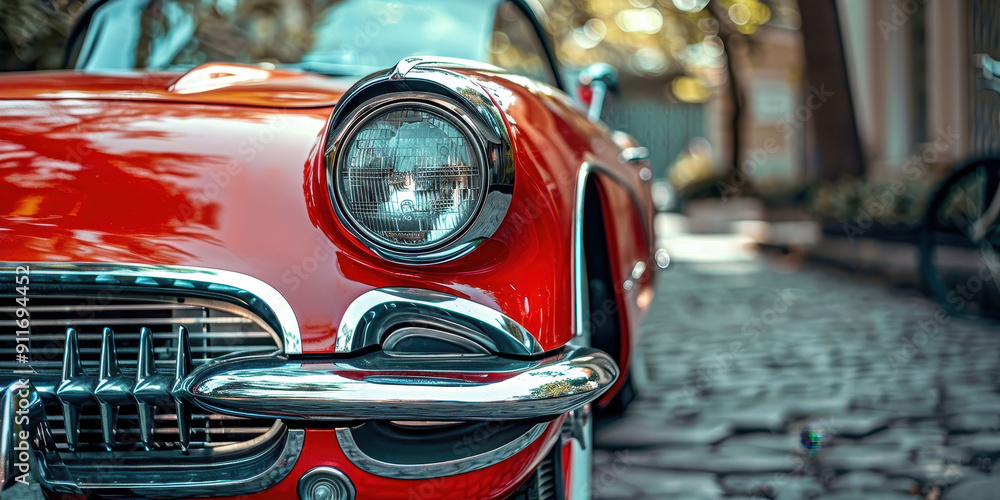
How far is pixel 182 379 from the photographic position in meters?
1.23

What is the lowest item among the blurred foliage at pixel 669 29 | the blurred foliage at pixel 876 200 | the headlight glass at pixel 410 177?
the blurred foliage at pixel 876 200

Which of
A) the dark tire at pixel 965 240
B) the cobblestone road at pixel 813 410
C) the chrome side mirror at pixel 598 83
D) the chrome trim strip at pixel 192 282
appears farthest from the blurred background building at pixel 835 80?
the chrome trim strip at pixel 192 282

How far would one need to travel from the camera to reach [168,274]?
1.27 m

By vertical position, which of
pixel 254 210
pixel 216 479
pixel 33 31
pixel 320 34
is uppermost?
pixel 33 31

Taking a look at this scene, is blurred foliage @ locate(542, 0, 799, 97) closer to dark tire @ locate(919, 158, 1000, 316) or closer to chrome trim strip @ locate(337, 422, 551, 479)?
dark tire @ locate(919, 158, 1000, 316)

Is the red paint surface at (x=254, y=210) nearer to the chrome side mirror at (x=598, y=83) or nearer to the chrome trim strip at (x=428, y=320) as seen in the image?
the chrome trim strip at (x=428, y=320)

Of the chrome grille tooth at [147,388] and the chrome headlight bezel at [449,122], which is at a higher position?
the chrome headlight bezel at [449,122]

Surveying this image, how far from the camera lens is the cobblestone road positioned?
2.08 m

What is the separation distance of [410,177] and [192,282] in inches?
14.4

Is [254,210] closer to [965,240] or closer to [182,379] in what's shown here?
[182,379]

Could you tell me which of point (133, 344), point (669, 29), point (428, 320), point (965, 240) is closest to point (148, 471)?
point (133, 344)

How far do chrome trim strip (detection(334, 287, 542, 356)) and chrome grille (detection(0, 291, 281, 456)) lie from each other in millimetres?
144

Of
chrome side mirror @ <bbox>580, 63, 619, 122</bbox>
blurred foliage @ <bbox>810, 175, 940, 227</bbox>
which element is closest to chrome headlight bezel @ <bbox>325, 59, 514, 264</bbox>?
chrome side mirror @ <bbox>580, 63, 619, 122</bbox>

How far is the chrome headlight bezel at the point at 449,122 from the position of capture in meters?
1.27
